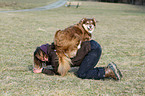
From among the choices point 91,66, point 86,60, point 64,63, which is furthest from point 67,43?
point 91,66

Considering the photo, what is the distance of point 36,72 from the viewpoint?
12.8 feet

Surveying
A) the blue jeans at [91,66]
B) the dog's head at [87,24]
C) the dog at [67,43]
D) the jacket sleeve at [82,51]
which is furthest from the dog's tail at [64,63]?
the dog's head at [87,24]

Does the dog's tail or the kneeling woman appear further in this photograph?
the kneeling woman

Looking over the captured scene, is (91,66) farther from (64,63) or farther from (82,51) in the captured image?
(64,63)

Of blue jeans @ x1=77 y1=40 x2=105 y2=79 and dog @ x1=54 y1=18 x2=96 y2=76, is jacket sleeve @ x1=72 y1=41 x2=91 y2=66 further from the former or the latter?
dog @ x1=54 y1=18 x2=96 y2=76

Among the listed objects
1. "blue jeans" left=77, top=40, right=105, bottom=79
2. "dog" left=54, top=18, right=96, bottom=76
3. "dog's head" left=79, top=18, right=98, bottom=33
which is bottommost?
"blue jeans" left=77, top=40, right=105, bottom=79

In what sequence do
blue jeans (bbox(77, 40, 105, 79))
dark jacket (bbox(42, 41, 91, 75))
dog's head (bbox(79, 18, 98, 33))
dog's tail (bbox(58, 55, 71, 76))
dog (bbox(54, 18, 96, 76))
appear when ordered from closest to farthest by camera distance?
dog (bbox(54, 18, 96, 76)), dog's tail (bbox(58, 55, 71, 76)), dark jacket (bbox(42, 41, 91, 75)), blue jeans (bbox(77, 40, 105, 79)), dog's head (bbox(79, 18, 98, 33))

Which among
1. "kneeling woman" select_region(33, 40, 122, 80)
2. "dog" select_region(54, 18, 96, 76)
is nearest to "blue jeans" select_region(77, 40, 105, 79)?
"kneeling woman" select_region(33, 40, 122, 80)

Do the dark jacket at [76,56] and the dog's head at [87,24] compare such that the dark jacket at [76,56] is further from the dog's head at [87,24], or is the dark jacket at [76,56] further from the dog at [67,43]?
the dog's head at [87,24]

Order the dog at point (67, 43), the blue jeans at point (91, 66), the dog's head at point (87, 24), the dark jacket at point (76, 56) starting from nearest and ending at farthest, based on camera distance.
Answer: the dog at point (67, 43), the dark jacket at point (76, 56), the blue jeans at point (91, 66), the dog's head at point (87, 24)

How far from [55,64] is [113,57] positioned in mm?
2358

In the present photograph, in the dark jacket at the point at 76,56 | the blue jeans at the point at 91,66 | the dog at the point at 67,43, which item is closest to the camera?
the dog at the point at 67,43

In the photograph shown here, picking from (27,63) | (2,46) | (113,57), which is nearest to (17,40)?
(2,46)

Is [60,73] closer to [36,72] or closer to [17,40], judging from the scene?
[36,72]
